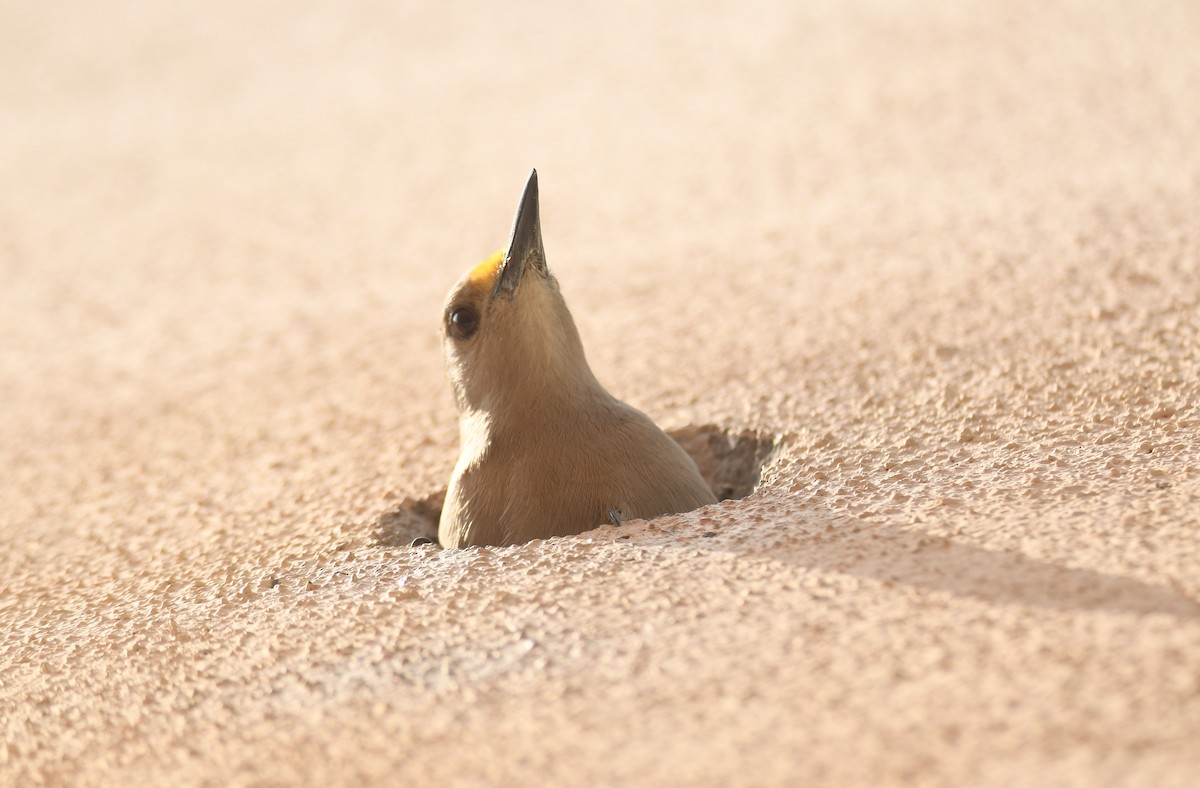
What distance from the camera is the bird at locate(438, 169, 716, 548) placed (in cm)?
218

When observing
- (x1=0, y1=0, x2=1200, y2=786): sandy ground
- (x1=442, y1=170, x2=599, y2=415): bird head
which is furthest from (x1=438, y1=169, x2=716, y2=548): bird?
(x1=0, y1=0, x2=1200, y2=786): sandy ground

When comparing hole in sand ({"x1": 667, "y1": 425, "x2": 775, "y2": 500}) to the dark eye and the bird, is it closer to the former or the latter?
the bird

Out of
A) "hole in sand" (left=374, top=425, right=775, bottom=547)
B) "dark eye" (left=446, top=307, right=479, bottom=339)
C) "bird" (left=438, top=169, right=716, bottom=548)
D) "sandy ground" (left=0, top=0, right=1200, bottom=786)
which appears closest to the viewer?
"sandy ground" (left=0, top=0, right=1200, bottom=786)

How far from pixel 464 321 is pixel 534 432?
0.26 meters

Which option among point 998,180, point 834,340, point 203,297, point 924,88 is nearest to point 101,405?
point 203,297

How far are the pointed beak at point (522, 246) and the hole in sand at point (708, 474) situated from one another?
21.3 inches

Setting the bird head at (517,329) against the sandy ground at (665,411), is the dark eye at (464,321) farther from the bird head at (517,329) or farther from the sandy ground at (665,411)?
the sandy ground at (665,411)

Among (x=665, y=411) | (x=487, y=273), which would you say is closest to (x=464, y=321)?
(x=487, y=273)

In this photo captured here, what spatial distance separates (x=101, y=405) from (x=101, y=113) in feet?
13.5

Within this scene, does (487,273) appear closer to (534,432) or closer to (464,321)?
(464,321)

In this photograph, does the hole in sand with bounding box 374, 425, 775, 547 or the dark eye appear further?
the hole in sand with bounding box 374, 425, 775, 547

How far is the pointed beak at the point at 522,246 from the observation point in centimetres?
225

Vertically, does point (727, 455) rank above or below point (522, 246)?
below

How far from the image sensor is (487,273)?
229 cm
